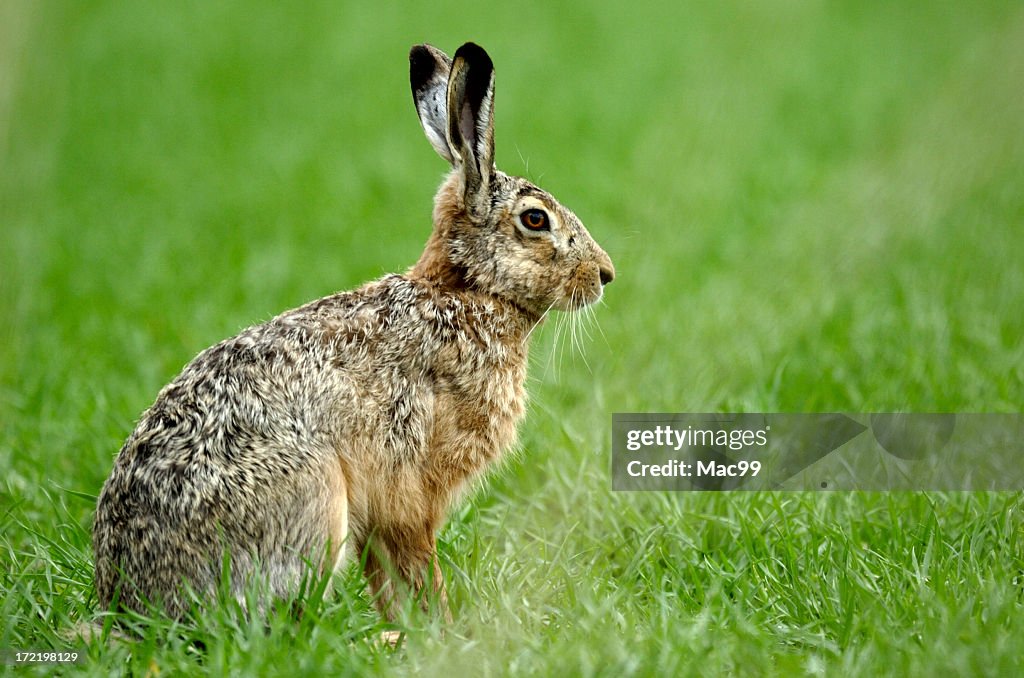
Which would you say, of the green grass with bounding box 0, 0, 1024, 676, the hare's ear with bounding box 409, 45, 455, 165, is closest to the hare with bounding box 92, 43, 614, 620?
the hare's ear with bounding box 409, 45, 455, 165

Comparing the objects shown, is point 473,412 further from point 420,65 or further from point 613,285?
point 613,285

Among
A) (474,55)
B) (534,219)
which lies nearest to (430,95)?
(474,55)

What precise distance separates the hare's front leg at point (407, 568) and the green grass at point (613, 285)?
0.37 feet

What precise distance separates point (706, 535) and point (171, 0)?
13.6 meters

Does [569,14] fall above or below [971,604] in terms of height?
above

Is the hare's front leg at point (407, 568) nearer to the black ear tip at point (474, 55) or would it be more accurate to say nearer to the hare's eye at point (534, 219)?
the hare's eye at point (534, 219)

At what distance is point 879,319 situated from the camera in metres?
6.74

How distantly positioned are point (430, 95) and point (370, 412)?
4.30 ft

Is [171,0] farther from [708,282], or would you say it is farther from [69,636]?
[69,636]

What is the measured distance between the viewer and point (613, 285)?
7.51m

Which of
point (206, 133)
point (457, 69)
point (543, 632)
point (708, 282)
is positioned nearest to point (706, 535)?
point (543, 632)

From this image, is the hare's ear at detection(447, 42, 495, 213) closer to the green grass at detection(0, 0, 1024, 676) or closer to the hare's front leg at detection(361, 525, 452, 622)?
the green grass at detection(0, 0, 1024, 676)

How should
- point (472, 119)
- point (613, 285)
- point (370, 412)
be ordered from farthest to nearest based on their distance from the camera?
point (613, 285), point (472, 119), point (370, 412)

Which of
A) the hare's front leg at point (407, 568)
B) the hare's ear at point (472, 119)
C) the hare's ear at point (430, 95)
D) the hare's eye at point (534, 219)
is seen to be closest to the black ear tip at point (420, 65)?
the hare's ear at point (430, 95)
